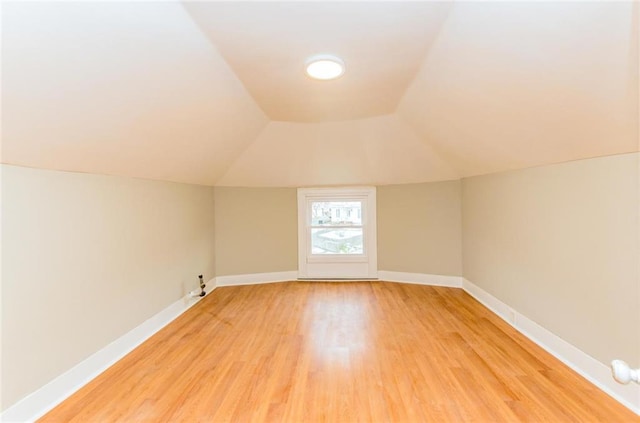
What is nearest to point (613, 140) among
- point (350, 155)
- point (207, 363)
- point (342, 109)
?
point (342, 109)

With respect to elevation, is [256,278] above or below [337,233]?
below

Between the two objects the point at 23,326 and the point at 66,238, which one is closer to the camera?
the point at 23,326

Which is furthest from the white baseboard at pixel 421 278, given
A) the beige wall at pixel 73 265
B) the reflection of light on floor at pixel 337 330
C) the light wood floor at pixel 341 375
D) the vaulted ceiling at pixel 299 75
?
the beige wall at pixel 73 265

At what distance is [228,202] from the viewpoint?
4406mm

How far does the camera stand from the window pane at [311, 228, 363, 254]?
472 cm

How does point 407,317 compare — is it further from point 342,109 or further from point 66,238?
point 66,238

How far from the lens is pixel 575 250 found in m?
2.14

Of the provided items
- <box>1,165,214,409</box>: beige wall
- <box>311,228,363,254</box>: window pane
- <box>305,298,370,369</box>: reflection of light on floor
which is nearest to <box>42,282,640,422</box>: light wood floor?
<box>305,298,370,369</box>: reflection of light on floor

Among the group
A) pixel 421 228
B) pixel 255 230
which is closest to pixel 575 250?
pixel 421 228

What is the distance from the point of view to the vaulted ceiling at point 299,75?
1.29m

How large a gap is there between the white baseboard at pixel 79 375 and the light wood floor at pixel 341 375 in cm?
6

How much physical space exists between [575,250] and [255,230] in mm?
3589

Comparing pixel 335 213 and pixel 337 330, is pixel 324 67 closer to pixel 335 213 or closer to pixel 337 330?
pixel 337 330

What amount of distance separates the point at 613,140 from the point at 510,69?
27.2 inches
